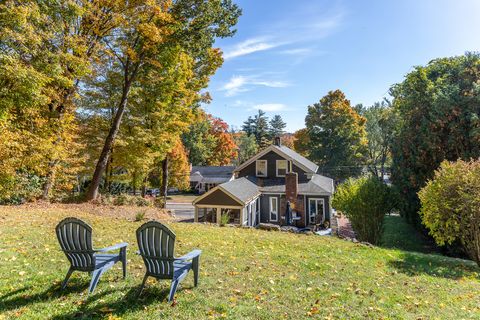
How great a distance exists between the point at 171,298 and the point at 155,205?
16.1m

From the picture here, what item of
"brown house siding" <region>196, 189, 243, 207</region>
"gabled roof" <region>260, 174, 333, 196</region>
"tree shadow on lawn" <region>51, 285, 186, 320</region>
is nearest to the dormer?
"gabled roof" <region>260, 174, 333, 196</region>

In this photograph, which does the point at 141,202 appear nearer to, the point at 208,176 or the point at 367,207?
the point at 367,207

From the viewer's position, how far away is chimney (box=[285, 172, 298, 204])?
22703 millimetres

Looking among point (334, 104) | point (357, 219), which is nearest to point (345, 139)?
point (334, 104)

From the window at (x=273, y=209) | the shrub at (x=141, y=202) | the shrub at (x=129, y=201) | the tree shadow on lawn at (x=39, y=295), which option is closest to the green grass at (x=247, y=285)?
the tree shadow on lawn at (x=39, y=295)

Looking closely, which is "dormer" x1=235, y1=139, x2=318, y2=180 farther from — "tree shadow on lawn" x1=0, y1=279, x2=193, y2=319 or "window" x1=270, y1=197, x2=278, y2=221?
"tree shadow on lawn" x1=0, y1=279, x2=193, y2=319

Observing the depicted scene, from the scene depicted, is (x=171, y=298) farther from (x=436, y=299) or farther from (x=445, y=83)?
(x=445, y=83)

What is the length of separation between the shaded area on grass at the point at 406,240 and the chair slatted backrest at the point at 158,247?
1353 centimetres

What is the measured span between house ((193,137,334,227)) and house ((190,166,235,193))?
21247mm

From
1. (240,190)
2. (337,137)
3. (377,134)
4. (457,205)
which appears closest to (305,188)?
(240,190)

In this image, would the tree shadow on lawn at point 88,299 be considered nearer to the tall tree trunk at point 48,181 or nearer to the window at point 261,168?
the tall tree trunk at point 48,181

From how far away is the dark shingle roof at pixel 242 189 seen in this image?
67.3ft

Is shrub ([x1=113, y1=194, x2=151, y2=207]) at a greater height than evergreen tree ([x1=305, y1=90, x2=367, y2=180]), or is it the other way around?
evergreen tree ([x1=305, y1=90, x2=367, y2=180])

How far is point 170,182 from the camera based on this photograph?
115 feet
